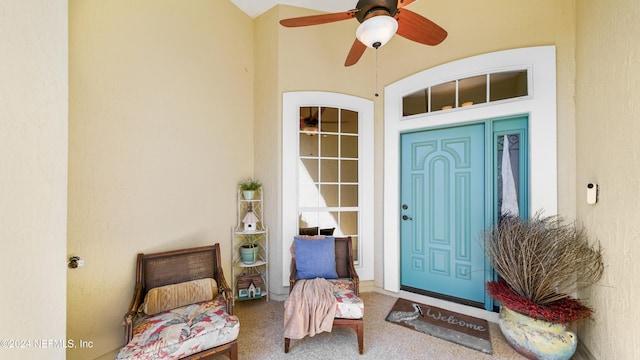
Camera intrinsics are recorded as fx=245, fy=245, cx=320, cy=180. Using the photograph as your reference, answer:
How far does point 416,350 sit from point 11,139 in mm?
3045

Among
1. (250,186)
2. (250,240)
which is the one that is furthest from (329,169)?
(250,240)

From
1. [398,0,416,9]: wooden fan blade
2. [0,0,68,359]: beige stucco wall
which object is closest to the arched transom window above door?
[398,0,416,9]: wooden fan blade

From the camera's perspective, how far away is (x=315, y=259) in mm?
2639

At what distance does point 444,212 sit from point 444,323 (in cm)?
117

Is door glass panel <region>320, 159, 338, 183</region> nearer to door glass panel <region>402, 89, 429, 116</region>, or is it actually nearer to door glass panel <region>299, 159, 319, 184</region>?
door glass panel <region>299, 159, 319, 184</region>

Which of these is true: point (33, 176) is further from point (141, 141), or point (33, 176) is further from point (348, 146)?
point (348, 146)

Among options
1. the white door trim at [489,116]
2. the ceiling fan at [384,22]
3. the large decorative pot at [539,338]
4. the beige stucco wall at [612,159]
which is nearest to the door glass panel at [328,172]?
the white door trim at [489,116]

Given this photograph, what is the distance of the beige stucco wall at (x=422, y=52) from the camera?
7.41ft

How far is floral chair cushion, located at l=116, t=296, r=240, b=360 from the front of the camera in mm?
1550

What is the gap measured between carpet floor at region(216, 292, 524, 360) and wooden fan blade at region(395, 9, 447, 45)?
2.54 meters

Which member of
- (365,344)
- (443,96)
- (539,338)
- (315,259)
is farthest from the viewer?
(443,96)

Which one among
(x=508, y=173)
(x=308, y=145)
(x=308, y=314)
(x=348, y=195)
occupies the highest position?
(x=308, y=145)

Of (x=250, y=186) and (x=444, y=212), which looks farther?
(x=250, y=186)

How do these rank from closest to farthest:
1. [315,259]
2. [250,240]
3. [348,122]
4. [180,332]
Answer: [180,332] < [315,259] < [250,240] < [348,122]
